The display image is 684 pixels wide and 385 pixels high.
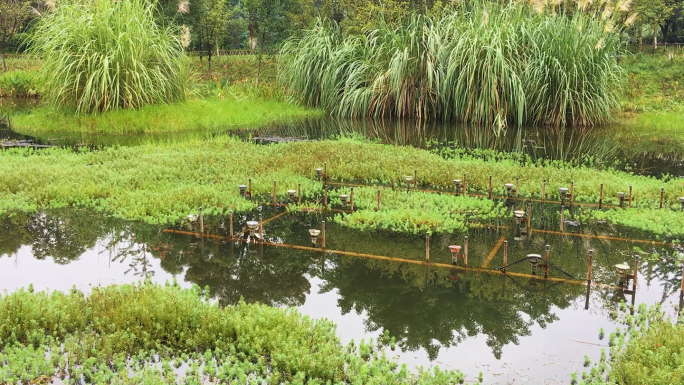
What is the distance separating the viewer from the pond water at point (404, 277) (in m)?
5.12

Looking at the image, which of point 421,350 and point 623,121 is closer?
point 421,350

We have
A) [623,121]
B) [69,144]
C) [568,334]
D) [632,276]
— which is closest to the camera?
[568,334]

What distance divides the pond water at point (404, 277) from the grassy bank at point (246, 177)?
0.44m

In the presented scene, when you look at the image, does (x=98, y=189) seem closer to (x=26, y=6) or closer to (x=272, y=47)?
(x=272, y=47)

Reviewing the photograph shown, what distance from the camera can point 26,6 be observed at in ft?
100

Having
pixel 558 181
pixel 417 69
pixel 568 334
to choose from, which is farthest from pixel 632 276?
pixel 417 69

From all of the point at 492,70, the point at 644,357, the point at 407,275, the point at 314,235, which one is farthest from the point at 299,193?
the point at 492,70

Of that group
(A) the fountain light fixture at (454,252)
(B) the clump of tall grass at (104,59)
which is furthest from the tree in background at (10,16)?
(A) the fountain light fixture at (454,252)

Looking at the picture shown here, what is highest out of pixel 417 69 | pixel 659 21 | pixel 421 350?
pixel 659 21

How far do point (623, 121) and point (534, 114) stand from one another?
294cm

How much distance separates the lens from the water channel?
16.8 ft

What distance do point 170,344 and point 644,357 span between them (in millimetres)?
3284

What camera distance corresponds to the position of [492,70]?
16.0 metres

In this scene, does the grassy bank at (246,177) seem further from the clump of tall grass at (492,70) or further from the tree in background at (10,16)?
the tree in background at (10,16)
